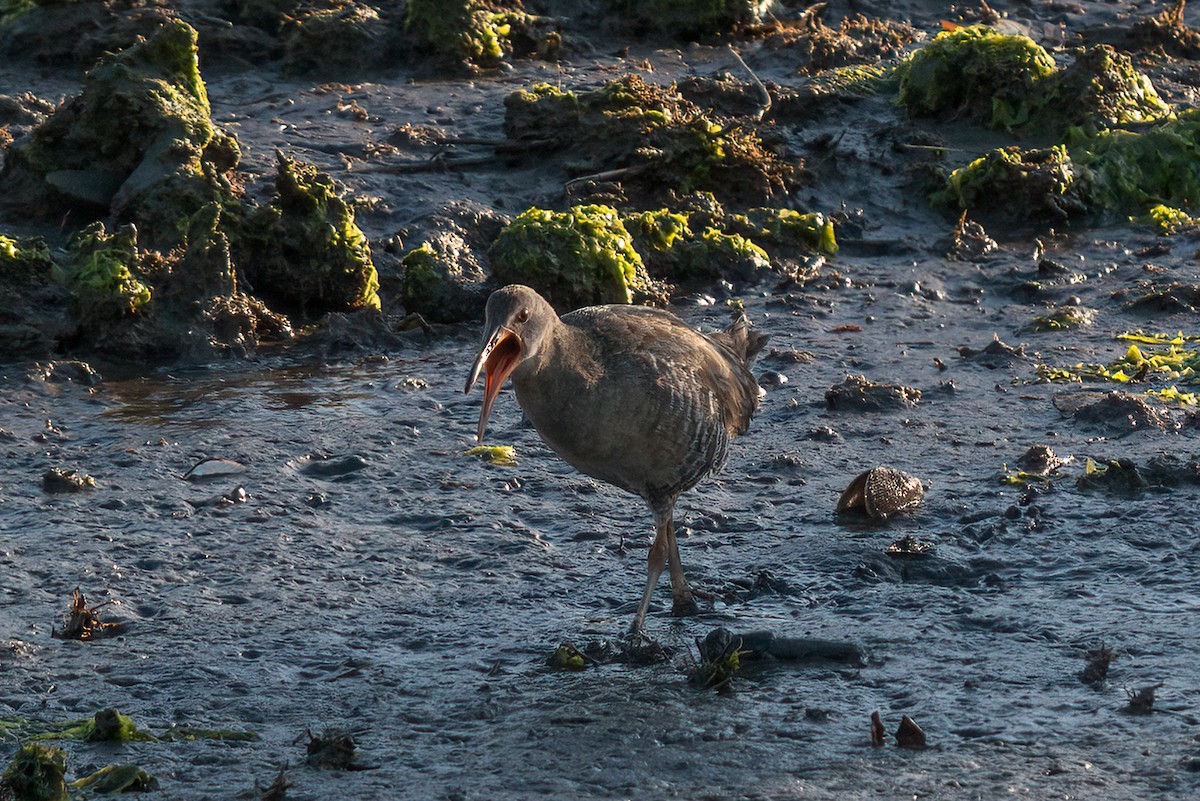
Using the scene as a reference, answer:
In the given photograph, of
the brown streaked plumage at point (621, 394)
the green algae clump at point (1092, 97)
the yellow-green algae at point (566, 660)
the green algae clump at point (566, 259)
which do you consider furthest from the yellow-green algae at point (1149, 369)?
the yellow-green algae at point (566, 660)

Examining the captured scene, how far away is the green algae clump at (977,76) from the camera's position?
12.2 metres

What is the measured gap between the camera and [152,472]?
728 cm

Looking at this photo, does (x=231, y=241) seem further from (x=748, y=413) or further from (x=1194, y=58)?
(x=1194, y=58)

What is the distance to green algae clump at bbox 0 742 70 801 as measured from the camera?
448 centimetres

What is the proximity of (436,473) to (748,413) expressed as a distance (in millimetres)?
1582

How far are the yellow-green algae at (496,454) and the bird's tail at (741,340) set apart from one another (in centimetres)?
120

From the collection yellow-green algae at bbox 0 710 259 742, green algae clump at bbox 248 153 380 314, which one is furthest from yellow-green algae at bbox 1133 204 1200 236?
yellow-green algae at bbox 0 710 259 742

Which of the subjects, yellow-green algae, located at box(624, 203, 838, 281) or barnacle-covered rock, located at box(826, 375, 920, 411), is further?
yellow-green algae, located at box(624, 203, 838, 281)

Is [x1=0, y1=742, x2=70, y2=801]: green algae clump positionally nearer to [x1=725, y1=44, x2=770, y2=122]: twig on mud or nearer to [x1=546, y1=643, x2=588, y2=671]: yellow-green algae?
[x1=546, y1=643, x2=588, y2=671]: yellow-green algae

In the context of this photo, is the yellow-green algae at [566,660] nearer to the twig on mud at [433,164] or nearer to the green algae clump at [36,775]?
the green algae clump at [36,775]

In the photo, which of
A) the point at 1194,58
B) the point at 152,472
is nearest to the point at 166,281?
the point at 152,472

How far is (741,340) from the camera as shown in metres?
7.19

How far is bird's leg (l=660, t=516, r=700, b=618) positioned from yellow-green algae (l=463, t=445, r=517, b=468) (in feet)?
4.88

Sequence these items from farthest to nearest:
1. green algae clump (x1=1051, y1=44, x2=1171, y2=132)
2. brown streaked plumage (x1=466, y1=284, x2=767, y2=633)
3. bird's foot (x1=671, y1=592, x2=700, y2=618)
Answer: green algae clump (x1=1051, y1=44, x2=1171, y2=132)
bird's foot (x1=671, y1=592, x2=700, y2=618)
brown streaked plumage (x1=466, y1=284, x2=767, y2=633)
